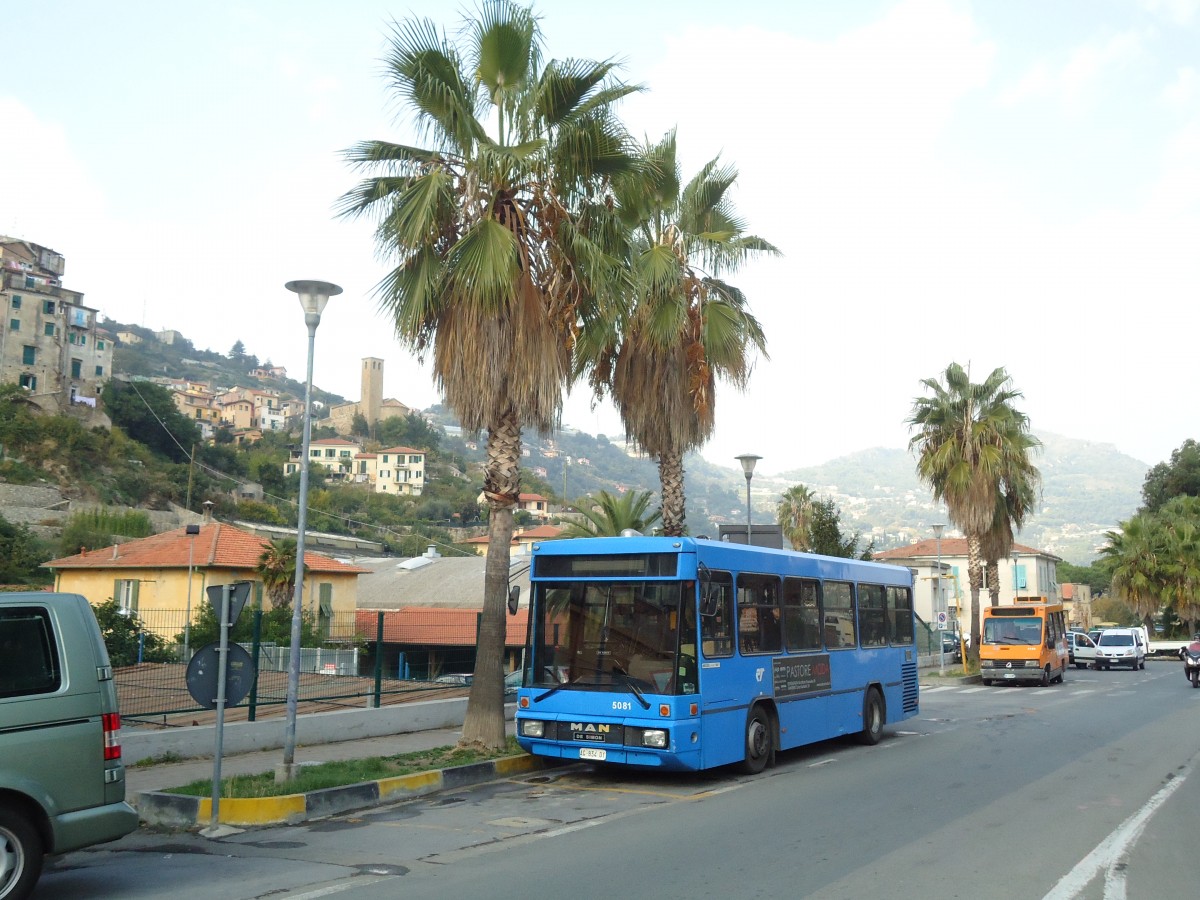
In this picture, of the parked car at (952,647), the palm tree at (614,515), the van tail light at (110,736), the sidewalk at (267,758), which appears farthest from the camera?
the parked car at (952,647)

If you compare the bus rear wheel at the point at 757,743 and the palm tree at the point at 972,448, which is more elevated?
the palm tree at the point at 972,448

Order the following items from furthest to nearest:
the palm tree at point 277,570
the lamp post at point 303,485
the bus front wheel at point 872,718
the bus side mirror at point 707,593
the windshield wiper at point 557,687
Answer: the palm tree at point 277,570
the bus front wheel at point 872,718
the windshield wiper at point 557,687
the bus side mirror at point 707,593
the lamp post at point 303,485

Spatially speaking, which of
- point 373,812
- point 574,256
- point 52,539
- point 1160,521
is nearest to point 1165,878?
point 373,812

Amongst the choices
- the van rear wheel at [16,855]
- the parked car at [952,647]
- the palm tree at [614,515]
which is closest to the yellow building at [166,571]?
the palm tree at [614,515]

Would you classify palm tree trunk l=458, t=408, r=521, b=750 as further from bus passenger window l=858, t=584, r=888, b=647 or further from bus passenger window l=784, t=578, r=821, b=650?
bus passenger window l=858, t=584, r=888, b=647

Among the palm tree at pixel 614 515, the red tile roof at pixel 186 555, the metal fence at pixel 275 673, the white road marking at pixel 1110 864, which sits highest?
the palm tree at pixel 614 515

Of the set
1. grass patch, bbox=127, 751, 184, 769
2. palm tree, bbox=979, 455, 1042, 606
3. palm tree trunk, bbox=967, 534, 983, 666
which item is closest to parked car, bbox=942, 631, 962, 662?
palm tree trunk, bbox=967, 534, 983, 666

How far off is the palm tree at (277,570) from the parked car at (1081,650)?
3493 centimetres

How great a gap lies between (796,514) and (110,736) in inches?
2491

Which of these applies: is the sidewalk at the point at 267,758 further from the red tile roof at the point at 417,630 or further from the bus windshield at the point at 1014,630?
the bus windshield at the point at 1014,630

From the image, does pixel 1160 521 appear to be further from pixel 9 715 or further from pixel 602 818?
pixel 9 715

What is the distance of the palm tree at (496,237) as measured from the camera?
13.5 metres

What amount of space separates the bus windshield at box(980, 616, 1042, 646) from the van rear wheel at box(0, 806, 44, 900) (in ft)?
104

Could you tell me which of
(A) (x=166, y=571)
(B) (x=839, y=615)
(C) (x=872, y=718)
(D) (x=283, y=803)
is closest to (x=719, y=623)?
(B) (x=839, y=615)
